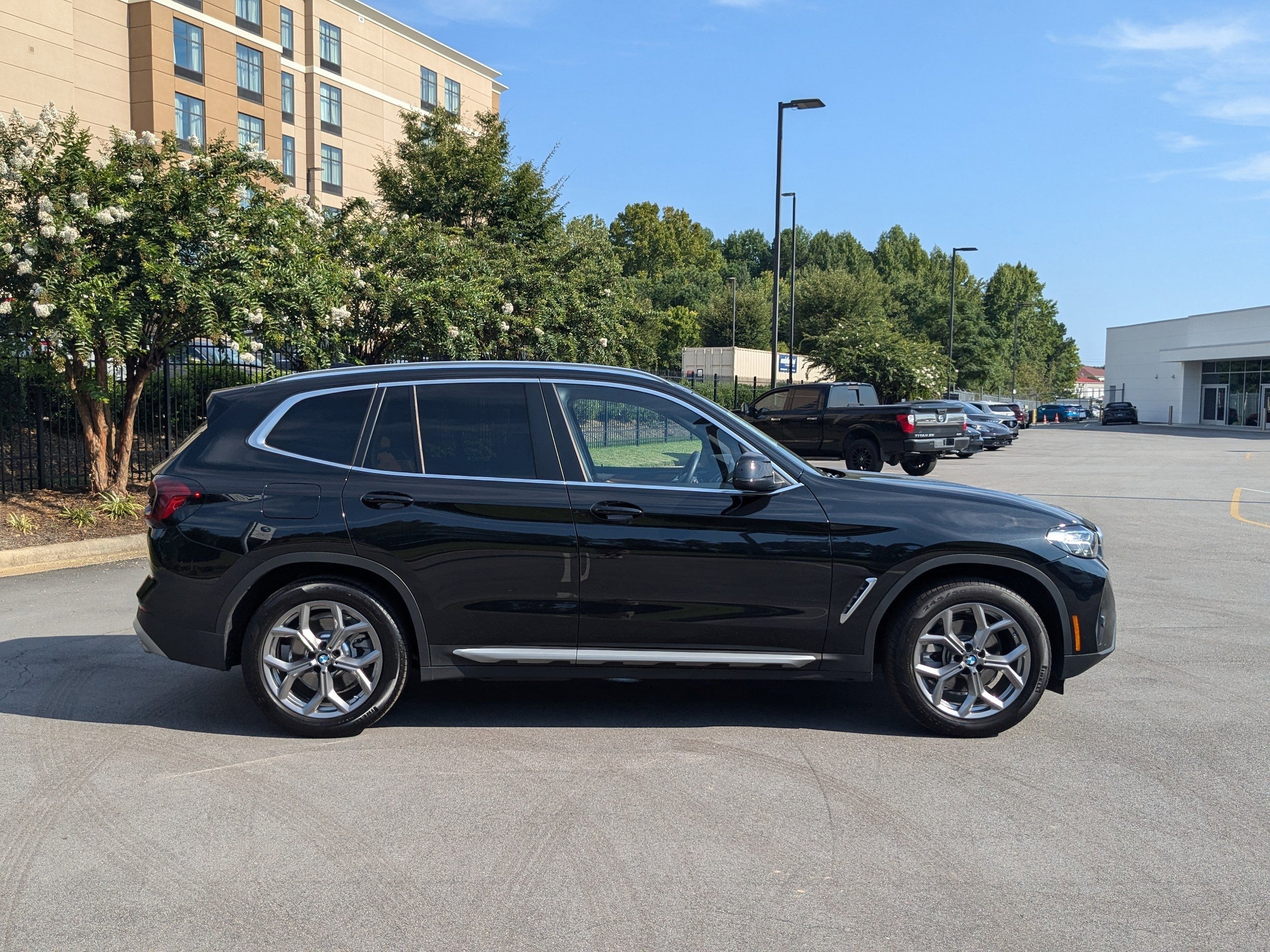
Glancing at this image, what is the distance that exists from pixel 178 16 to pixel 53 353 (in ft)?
109

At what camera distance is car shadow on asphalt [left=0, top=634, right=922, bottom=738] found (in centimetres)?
560

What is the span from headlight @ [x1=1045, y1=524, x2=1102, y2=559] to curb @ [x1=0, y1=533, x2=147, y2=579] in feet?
29.3

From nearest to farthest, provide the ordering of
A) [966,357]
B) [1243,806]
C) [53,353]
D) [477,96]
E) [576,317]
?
1. [1243,806]
2. [53,353]
3. [576,317]
4. [477,96]
5. [966,357]

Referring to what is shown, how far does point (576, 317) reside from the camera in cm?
2188

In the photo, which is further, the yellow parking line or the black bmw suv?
the yellow parking line

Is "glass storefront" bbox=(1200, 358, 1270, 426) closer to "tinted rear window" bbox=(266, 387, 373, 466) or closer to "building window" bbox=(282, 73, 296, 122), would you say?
"building window" bbox=(282, 73, 296, 122)

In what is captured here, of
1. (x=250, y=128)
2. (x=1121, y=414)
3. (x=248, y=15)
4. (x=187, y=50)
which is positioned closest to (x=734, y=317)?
(x=1121, y=414)

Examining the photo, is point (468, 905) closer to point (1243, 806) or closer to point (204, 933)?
point (204, 933)

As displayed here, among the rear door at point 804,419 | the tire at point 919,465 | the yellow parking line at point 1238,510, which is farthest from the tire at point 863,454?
the yellow parking line at point 1238,510

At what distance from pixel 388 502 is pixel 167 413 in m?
11.3

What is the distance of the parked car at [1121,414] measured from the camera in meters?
69.0

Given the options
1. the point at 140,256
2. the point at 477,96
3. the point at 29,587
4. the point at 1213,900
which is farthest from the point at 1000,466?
the point at 477,96

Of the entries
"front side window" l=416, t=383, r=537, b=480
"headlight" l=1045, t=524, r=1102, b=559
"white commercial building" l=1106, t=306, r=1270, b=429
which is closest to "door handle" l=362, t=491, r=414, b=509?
"front side window" l=416, t=383, r=537, b=480

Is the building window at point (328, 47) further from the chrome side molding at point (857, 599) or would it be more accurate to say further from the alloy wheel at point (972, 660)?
the alloy wheel at point (972, 660)
